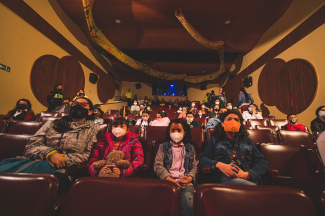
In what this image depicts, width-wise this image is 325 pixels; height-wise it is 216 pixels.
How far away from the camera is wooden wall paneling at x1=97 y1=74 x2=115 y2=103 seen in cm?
792

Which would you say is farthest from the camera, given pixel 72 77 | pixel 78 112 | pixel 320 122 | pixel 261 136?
pixel 72 77

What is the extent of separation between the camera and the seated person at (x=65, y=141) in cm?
111

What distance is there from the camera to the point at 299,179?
1074 mm

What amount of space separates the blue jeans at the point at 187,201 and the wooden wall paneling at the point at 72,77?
18.4 feet

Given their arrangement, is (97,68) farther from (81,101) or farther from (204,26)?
(81,101)

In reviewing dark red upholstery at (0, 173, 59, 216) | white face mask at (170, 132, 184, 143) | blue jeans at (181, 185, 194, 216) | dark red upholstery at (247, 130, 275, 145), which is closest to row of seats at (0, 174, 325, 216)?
dark red upholstery at (0, 173, 59, 216)

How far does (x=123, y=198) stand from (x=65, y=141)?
101cm

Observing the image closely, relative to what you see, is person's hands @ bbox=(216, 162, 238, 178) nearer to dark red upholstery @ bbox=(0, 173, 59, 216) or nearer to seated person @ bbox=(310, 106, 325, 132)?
dark red upholstery @ bbox=(0, 173, 59, 216)

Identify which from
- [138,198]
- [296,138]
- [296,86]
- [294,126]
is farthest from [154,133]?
[296,86]

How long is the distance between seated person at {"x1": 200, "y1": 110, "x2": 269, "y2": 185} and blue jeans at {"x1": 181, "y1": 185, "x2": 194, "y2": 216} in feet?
0.83

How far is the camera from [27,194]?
0.58m

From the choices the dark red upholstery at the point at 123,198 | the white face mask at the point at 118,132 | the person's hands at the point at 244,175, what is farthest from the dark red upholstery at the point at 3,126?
the person's hands at the point at 244,175

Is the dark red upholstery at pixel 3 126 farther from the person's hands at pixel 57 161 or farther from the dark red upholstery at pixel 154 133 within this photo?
the dark red upholstery at pixel 154 133

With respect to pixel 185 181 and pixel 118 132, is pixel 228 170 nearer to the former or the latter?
pixel 185 181
